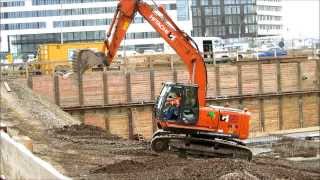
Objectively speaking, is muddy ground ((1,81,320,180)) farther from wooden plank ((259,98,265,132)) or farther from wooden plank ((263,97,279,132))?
wooden plank ((263,97,279,132))

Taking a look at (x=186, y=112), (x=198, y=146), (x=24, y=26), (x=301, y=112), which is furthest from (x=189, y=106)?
(x=24, y=26)

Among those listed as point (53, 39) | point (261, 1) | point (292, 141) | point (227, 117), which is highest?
point (261, 1)

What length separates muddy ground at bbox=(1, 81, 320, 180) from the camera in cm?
1124

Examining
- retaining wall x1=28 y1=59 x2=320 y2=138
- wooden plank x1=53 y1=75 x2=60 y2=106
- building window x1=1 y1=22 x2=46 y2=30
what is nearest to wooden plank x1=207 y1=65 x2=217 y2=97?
retaining wall x1=28 y1=59 x2=320 y2=138

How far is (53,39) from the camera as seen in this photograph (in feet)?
287

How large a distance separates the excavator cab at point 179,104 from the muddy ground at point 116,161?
0.96m

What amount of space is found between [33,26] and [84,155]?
75.9 m

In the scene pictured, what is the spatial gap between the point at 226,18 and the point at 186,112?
9854 cm

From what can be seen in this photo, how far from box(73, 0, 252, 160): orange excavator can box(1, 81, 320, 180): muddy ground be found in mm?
480

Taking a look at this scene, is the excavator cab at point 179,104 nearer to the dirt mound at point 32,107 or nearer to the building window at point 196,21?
the dirt mound at point 32,107

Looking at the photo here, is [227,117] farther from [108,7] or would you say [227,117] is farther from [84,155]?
[108,7]

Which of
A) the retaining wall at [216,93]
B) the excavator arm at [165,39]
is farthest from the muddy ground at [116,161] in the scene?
the retaining wall at [216,93]

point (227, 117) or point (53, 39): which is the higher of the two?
point (53, 39)

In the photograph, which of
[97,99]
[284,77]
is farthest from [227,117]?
[284,77]
